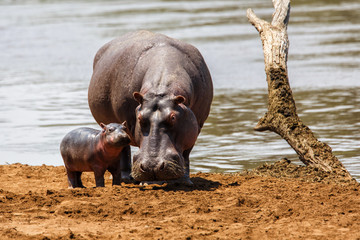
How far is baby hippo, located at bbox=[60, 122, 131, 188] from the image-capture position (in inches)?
275

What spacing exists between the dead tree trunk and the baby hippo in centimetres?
191

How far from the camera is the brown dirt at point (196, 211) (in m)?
5.26

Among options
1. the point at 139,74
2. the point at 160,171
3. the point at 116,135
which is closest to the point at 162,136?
the point at 160,171

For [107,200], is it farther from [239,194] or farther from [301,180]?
[301,180]

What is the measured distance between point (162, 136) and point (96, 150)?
1101mm

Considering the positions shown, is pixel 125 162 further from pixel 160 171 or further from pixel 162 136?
pixel 160 171

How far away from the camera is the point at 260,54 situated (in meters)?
18.3

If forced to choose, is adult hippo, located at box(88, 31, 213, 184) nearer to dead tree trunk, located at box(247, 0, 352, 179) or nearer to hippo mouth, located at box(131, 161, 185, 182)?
hippo mouth, located at box(131, 161, 185, 182)

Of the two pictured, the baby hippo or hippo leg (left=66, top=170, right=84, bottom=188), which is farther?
hippo leg (left=66, top=170, right=84, bottom=188)

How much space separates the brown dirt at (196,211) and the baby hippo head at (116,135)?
1.45ft

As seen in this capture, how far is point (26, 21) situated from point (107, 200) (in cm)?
2359

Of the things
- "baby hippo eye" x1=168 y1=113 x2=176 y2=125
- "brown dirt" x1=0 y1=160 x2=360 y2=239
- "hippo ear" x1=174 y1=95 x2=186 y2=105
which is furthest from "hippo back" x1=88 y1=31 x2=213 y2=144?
"brown dirt" x1=0 y1=160 x2=360 y2=239

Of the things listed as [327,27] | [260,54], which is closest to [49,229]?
[260,54]

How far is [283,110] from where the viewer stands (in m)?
8.24
